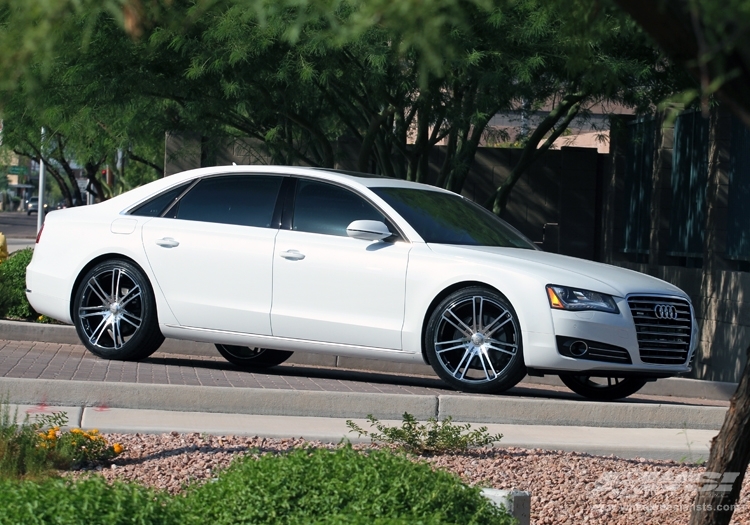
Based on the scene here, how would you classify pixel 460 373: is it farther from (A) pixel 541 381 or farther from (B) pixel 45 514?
(B) pixel 45 514

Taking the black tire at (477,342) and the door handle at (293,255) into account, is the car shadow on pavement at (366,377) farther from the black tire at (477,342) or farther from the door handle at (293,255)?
the door handle at (293,255)

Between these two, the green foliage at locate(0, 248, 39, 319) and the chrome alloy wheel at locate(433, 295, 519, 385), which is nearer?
the chrome alloy wheel at locate(433, 295, 519, 385)

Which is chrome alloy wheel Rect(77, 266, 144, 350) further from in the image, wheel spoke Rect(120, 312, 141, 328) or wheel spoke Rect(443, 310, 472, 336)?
wheel spoke Rect(443, 310, 472, 336)

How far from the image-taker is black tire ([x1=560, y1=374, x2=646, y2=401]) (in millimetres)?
9461

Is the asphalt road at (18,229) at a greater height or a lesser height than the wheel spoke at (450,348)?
greater

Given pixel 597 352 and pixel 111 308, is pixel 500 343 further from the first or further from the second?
pixel 111 308

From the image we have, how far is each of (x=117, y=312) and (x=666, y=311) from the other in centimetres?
446

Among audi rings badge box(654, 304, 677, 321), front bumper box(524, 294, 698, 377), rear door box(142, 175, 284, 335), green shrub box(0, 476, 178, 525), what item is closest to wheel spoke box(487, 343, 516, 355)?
front bumper box(524, 294, 698, 377)

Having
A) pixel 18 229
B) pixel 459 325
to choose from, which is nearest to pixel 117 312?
pixel 459 325

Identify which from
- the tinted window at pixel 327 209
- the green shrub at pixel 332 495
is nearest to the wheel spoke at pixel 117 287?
the tinted window at pixel 327 209

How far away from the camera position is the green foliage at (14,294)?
43.3 feet

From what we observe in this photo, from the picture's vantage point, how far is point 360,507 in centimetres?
394

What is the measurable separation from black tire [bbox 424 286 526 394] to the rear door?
1.46 m

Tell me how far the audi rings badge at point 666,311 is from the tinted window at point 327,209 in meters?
2.25
